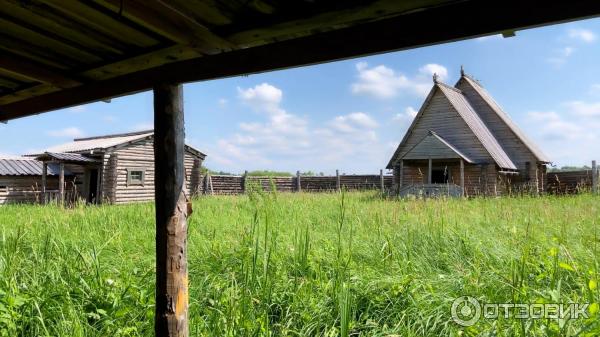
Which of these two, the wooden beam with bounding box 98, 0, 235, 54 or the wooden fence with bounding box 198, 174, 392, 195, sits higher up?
the wooden beam with bounding box 98, 0, 235, 54

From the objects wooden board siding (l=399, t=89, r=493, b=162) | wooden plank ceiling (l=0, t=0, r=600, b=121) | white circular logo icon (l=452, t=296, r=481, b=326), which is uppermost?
wooden board siding (l=399, t=89, r=493, b=162)

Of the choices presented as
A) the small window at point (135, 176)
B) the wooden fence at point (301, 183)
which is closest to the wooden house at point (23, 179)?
the small window at point (135, 176)

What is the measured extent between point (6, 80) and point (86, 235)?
3.41 meters

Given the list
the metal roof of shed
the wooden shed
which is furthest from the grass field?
the metal roof of shed

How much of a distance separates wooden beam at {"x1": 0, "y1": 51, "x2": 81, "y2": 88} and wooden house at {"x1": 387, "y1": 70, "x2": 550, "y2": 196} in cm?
1673

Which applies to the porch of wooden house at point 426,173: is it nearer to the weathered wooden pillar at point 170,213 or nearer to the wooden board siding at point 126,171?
the wooden board siding at point 126,171

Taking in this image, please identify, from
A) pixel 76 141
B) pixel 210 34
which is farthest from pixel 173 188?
pixel 76 141

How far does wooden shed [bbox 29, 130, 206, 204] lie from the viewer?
65.6 feet

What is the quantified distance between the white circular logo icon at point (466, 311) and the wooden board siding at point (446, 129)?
17563 mm

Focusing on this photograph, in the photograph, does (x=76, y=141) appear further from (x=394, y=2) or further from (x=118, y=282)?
(x=394, y=2)

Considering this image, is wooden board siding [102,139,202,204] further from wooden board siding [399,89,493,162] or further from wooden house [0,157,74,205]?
wooden board siding [399,89,493,162]

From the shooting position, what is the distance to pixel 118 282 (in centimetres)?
334

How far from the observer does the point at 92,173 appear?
73.3ft

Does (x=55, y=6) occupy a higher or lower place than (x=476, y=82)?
lower
